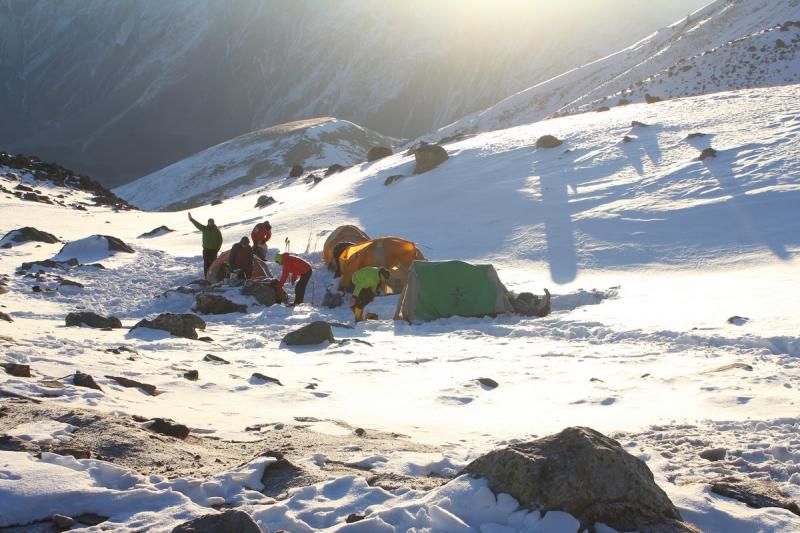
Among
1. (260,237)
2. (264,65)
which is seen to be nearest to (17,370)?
(260,237)

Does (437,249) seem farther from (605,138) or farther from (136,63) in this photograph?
(136,63)

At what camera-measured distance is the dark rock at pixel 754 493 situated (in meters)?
3.92

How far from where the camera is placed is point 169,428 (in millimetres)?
4828

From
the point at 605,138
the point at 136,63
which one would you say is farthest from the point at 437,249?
the point at 136,63

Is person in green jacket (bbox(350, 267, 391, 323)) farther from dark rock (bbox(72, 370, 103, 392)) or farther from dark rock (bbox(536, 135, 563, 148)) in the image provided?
dark rock (bbox(536, 135, 563, 148))

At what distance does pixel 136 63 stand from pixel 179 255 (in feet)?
542

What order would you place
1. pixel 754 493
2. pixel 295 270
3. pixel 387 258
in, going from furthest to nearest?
pixel 387 258
pixel 295 270
pixel 754 493

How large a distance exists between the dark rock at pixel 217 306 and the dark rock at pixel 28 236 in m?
9.13

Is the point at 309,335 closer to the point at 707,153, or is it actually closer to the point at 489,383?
the point at 489,383

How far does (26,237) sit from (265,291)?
9.69 m

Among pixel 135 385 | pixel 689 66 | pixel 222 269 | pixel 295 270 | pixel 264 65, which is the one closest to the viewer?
pixel 135 385

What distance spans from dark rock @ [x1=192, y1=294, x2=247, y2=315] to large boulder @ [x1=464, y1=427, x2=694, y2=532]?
33.1 feet

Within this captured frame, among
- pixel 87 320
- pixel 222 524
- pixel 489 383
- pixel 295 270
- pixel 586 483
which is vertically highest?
pixel 87 320

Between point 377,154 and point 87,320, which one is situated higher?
point 377,154
